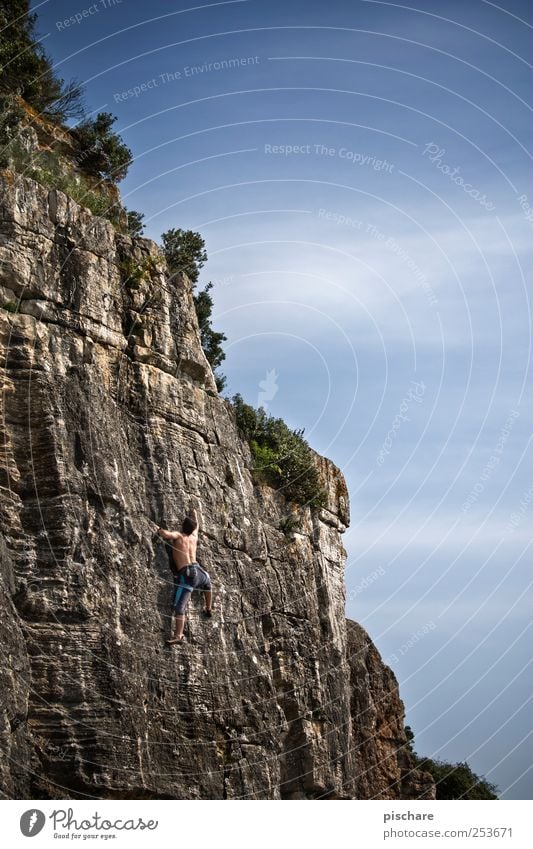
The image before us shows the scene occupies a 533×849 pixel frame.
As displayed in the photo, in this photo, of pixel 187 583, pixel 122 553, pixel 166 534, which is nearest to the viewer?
pixel 122 553

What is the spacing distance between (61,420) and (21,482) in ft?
6.80

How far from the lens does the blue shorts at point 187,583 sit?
125 feet

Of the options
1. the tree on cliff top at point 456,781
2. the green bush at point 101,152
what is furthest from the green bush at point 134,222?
the tree on cliff top at point 456,781

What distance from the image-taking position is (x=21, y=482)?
1371 inches

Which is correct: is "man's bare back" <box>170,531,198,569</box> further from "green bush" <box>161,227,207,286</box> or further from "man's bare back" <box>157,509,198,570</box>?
"green bush" <box>161,227,207,286</box>

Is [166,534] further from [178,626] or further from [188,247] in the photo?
[188,247]

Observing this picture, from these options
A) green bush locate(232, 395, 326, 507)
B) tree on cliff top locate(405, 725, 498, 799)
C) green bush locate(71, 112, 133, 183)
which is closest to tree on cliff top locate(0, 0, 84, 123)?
green bush locate(71, 112, 133, 183)

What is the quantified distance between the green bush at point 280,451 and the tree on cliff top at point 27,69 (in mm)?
13511

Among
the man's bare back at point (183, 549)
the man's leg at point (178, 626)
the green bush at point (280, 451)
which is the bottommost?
the man's leg at point (178, 626)

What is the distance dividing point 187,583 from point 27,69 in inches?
780

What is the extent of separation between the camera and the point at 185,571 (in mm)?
38812

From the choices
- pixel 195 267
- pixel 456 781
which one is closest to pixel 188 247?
pixel 195 267

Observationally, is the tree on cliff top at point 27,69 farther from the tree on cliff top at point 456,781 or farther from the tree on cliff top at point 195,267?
the tree on cliff top at point 456,781

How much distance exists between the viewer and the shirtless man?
38000 mm
